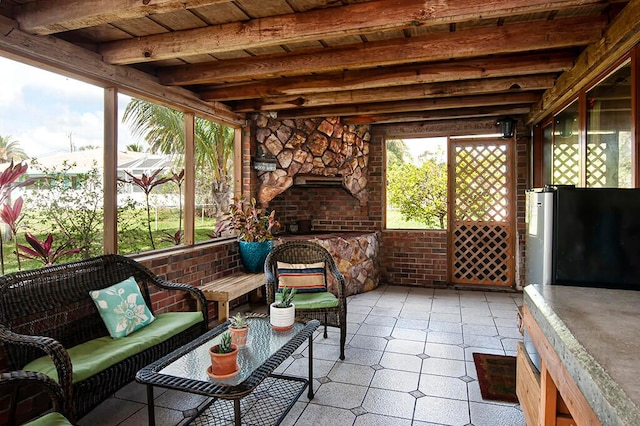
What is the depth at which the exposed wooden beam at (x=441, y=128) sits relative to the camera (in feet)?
16.8

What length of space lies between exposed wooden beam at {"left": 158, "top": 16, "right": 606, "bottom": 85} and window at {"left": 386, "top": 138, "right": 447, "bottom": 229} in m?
2.79

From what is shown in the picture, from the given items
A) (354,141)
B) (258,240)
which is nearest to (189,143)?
(258,240)

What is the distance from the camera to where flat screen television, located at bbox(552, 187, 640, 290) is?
172 cm

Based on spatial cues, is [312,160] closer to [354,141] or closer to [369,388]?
[354,141]

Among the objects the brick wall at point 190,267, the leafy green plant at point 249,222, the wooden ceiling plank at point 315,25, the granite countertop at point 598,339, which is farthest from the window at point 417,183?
the granite countertop at point 598,339

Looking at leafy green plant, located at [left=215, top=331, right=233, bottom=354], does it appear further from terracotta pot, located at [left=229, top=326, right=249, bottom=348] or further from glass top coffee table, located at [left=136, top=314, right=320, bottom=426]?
terracotta pot, located at [left=229, top=326, right=249, bottom=348]

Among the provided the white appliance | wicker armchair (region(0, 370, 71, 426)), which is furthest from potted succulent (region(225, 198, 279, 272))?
the white appliance

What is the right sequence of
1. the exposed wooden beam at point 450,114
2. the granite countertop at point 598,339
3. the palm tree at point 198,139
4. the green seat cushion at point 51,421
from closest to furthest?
1. the granite countertop at point 598,339
2. the green seat cushion at point 51,421
3. the palm tree at point 198,139
4. the exposed wooden beam at point 450,114

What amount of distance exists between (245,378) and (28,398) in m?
1.41

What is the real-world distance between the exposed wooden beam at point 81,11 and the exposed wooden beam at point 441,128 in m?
3.85

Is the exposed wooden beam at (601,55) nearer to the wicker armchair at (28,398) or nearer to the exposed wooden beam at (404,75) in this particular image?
the exposed wooden beam at (404,75)

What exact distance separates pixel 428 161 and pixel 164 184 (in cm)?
365

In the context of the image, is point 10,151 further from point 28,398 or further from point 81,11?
point 28,398

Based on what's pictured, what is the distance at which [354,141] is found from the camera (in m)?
5.31
